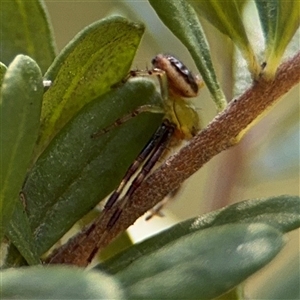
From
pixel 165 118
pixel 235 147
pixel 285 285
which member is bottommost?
pixel 235 147

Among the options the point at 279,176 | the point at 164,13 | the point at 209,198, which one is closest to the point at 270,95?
the point at 164,13

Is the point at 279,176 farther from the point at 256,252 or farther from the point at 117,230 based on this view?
the point at 256,252

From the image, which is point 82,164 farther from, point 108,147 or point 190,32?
point 190,32

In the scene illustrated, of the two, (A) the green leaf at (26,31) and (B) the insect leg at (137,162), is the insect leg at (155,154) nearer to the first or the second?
(B) the insect leg at (137,162)

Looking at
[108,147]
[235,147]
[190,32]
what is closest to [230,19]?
[190,32]

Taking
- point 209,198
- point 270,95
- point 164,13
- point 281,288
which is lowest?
point 209,198

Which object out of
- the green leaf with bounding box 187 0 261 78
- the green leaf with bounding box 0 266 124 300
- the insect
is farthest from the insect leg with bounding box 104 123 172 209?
the green leaf with bounding box 0 266 124 300
